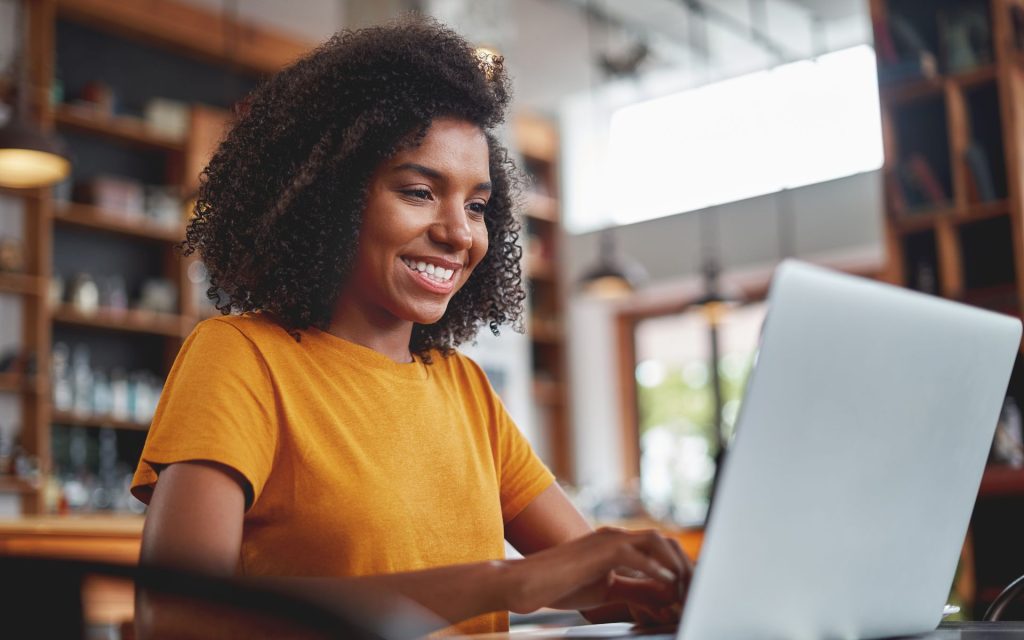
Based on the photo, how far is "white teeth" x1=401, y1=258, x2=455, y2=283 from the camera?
134 centimetres

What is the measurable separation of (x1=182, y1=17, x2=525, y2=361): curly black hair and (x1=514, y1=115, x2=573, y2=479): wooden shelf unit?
7.78 meters

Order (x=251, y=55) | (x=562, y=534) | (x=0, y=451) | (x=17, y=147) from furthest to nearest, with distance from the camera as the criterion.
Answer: (x=251, y=55) → (x=0, y=451) → (x=17, y=147) → (x=562, y=534)

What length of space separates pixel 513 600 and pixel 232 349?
41 cm

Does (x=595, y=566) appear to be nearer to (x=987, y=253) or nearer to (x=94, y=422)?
(x=987, y=253)

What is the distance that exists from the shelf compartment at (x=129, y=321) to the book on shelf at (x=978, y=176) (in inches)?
162

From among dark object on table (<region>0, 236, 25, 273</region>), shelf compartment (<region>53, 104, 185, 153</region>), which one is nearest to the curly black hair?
dark object on table (<region>0, 236, 25, 273</region>)

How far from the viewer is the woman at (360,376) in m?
1.06

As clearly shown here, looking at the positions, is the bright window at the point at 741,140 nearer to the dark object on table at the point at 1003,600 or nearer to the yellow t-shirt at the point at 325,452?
the dark object on table at the point at 1003,600

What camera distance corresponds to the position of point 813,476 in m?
0.87

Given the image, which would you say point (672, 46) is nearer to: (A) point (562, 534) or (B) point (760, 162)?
(B) point (760, 162)

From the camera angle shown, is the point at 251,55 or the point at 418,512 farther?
the point at 251,55

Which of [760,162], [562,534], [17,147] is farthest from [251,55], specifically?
[562,534]

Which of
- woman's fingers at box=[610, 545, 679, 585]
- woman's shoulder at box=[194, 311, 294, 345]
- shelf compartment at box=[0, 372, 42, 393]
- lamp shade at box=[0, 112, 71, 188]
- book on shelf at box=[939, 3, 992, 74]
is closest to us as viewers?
woman's fingers at box=[610, 545, 679, 585]

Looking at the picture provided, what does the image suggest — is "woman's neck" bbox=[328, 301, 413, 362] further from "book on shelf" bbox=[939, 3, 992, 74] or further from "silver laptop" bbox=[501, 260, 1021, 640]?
"book on shelf" bbox=[939, 3, 992, 74]
